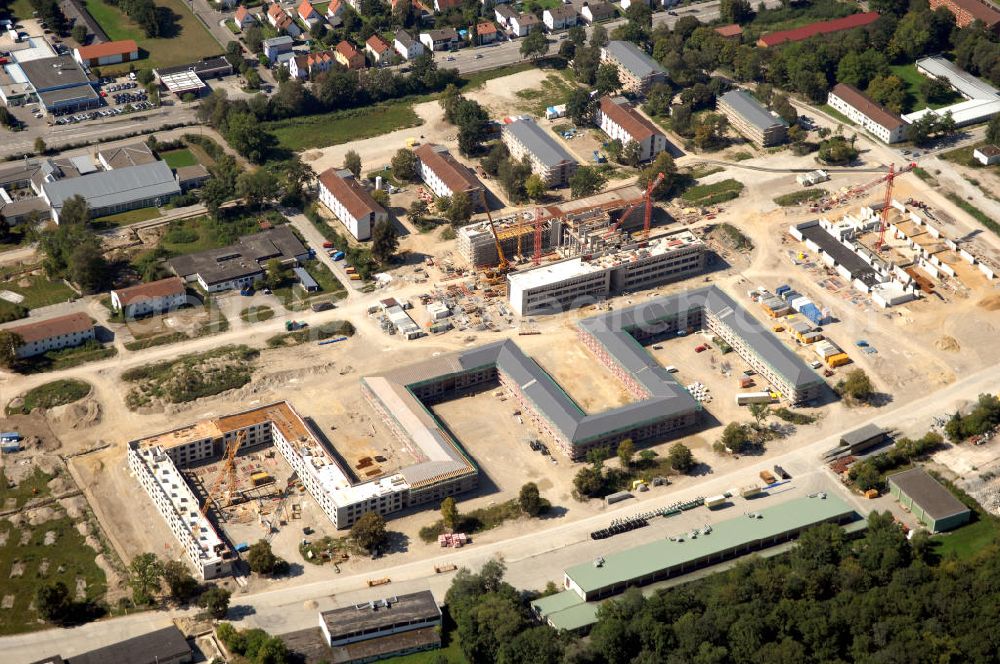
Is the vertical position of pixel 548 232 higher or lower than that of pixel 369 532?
higher

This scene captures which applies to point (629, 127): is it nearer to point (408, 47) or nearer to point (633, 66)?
point (633, 66)

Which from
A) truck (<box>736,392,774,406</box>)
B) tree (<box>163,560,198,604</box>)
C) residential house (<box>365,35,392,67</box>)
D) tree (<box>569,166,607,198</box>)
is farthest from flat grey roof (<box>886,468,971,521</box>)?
residential house (<box>365,35,392,67</box>)

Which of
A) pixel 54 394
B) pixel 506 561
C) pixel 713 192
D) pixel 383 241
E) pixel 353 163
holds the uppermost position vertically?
pixel 353 163

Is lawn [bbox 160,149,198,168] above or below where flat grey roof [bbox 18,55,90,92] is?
below

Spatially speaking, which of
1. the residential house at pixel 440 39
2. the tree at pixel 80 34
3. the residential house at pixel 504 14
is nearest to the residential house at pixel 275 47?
the residential house at pixel 440 39

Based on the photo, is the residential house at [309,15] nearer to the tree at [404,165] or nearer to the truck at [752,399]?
the tree at [404,165]

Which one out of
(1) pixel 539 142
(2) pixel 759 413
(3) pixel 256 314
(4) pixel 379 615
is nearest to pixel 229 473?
(4) pixel 379 615

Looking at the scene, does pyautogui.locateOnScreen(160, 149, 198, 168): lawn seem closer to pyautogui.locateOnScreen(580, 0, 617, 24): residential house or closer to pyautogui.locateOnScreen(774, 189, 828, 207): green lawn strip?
pyautogui.locateOnScreen(580, 0, 617, 24): residential house
